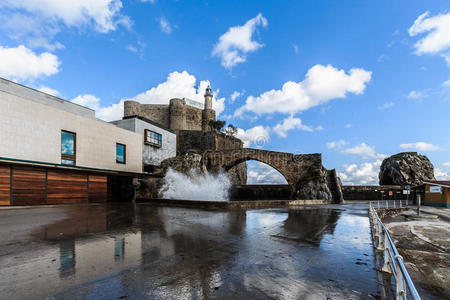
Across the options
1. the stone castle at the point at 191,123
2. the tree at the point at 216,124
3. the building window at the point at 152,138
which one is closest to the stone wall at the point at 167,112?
the stone castle at the point at 191,123

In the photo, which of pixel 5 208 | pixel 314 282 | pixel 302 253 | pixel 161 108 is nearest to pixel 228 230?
pixel 302 253

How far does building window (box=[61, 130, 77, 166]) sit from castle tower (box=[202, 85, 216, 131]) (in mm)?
36241

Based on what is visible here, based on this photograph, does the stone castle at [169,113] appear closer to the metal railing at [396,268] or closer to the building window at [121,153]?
the building window at [121,153]

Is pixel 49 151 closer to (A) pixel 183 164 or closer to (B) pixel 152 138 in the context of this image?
(B) pixel 152 138

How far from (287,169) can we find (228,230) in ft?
76.4

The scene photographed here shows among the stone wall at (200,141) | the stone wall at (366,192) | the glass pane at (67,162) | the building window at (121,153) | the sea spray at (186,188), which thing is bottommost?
the stone wall at (366,192)

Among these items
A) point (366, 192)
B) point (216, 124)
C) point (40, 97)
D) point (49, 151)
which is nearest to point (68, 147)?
point (49, 151)

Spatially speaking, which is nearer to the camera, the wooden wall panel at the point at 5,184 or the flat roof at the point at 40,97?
the wooden wall panel at the point at 5,184

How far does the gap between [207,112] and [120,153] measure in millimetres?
33588

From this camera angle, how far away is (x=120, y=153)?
2152 centimetres

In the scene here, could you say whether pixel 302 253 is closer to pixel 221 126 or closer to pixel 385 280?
pixel 385 280

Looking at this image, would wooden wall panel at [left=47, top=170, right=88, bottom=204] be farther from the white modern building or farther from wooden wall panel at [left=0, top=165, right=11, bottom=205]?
wooden wall panel at [left=0, top=165, right=11, bottom=205]

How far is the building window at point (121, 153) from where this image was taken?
21266 millimetres

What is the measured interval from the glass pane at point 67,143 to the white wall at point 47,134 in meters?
0.29
